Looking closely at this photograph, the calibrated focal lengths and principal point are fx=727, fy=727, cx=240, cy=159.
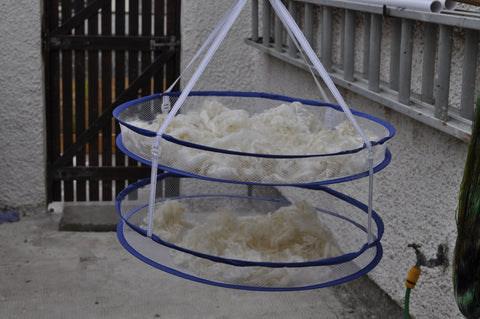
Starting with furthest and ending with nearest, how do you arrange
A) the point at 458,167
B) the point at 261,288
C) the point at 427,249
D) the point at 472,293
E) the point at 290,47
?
the point at 290,47 → the point at 427,249 → the point at 458,167 → the point at 261,288 → the point at 472,293

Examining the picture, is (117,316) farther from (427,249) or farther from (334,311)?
(427,249)

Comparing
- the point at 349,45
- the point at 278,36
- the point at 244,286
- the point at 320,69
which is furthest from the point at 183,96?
the point at 278,36

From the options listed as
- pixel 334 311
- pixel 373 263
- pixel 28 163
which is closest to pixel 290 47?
pixel 334 311

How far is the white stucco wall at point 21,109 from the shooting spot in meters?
5.05

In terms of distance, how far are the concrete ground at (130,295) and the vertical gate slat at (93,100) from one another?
0.89 meters

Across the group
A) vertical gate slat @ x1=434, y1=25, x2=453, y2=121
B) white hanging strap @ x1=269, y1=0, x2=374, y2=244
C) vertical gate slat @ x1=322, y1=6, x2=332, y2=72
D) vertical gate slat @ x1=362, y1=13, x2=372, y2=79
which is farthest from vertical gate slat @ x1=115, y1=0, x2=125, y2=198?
white hanging strap @ x1=269, y1=0, x2=374, y2=244

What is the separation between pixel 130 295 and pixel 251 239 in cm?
209

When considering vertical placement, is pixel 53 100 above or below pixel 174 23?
below

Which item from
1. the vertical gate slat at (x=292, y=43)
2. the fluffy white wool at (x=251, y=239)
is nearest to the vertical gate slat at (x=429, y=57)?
the fluffy white wool at (x=251, y=239)

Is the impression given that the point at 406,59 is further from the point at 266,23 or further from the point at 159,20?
the point at 159,20

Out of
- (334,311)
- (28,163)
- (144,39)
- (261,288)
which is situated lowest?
(334,311)

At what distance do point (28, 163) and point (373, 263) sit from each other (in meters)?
3.88

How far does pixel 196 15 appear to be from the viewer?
523 centimetres

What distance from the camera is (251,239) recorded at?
2041 mm
